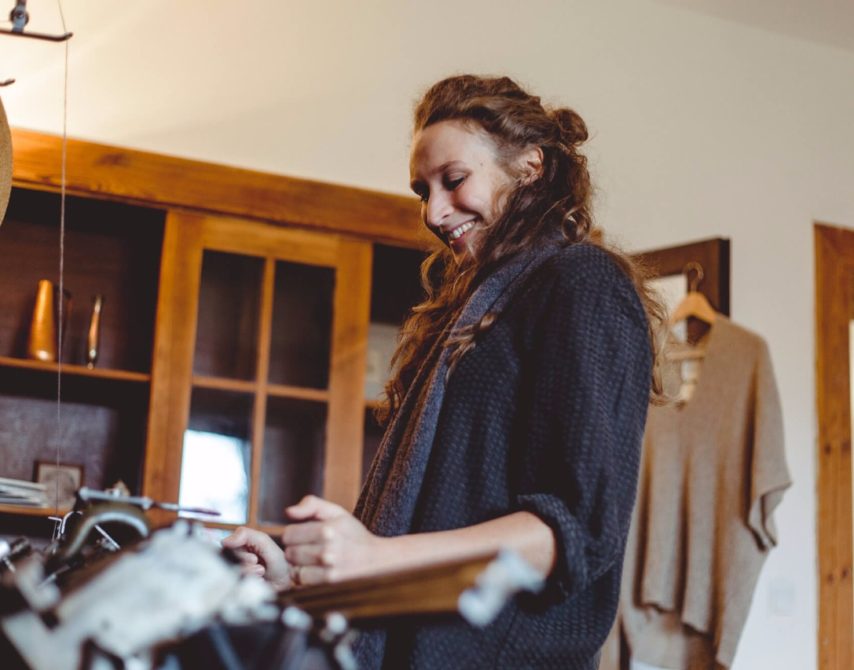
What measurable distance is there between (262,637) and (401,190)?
2.54 meters

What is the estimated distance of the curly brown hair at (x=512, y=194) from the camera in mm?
1303

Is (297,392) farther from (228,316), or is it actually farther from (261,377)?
(228,316)

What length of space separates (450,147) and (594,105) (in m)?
2.10

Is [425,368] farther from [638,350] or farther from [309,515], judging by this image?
[309,515]

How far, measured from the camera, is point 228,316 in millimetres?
2779

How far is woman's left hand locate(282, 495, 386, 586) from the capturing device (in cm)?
83

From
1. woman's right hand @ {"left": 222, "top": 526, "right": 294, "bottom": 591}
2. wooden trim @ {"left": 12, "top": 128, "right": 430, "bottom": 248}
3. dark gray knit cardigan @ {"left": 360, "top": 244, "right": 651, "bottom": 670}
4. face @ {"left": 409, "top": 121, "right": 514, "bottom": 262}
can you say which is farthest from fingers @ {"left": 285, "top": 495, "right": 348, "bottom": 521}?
wooden trim @ {"left": 12, "top": 128, "right": 430, "bottom": 248}

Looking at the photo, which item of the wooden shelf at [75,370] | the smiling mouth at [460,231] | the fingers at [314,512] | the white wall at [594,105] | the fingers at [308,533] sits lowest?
the fingers at [308,533]

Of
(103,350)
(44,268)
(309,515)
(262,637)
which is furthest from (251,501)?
(262,637)

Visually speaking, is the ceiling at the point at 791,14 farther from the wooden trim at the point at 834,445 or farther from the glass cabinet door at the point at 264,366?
the glass cabinet door at the point at 264,366

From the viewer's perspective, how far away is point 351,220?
2912 mm

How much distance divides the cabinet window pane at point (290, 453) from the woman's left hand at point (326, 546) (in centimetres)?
197

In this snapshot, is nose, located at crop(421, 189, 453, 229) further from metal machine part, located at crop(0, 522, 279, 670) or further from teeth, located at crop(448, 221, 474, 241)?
metal machine part, located at crop(0, 522, 279, 670)

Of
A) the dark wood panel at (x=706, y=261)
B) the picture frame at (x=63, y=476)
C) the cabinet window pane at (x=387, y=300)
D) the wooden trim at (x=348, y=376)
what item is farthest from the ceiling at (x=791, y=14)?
the picture frame at (x=63, y=476)
